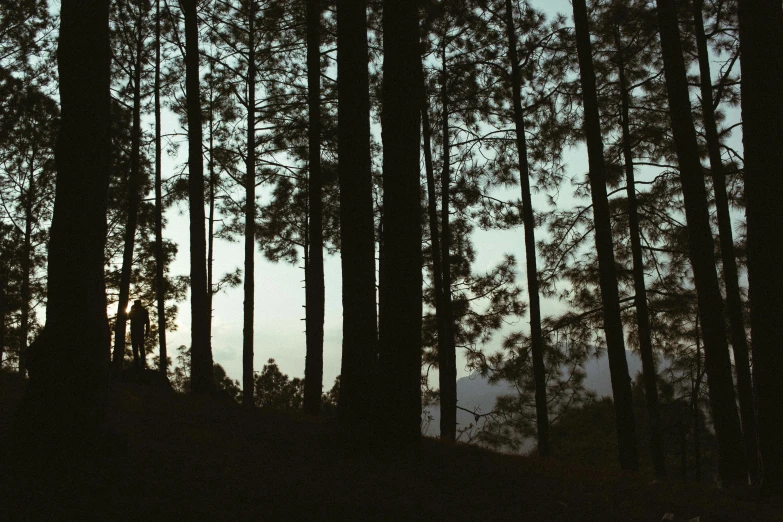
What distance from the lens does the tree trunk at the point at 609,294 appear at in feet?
28.9

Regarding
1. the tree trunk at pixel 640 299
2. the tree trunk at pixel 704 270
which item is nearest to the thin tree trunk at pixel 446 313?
the tree trunk at pixel 640 299

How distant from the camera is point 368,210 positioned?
19.7 feet

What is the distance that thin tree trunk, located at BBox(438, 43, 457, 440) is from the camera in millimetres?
12234

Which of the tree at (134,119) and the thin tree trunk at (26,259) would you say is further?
the thin tree trunk at (26,259)

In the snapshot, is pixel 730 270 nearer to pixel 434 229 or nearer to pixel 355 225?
pixel 434 229

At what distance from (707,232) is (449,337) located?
19.4ft

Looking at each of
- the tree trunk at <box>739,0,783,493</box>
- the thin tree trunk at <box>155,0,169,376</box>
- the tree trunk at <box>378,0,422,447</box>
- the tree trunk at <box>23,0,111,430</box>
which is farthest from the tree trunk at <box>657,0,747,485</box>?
the thin tree trunk at <box>155,0,169,376</box>

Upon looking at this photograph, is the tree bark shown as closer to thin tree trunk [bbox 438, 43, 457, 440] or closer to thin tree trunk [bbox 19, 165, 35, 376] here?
thin tree trunk [bbox 438, 43, 457, 440]

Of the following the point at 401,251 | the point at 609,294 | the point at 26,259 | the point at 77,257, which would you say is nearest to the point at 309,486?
the point at 401,251

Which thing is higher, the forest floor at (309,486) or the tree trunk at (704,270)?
the tree trunk at (704,270)

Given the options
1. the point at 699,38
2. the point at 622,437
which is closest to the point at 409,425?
the point at 622,437

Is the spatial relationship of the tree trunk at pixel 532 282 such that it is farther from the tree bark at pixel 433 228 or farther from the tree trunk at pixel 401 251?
the tree trunk at pixel 401 251

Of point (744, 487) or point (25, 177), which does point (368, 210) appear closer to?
point (744, 487)

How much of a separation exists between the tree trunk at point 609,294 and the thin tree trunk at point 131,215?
10.9 meters
